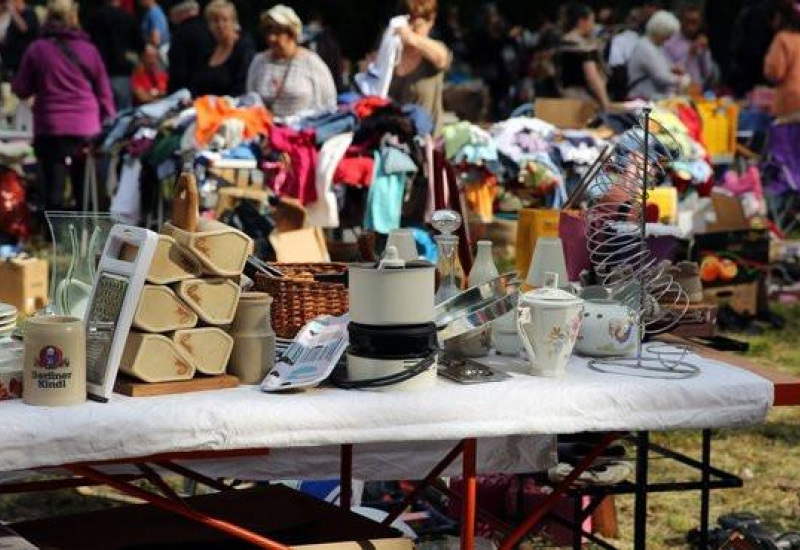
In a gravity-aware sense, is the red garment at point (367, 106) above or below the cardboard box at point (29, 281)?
above

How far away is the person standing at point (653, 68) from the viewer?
1051 centimetres

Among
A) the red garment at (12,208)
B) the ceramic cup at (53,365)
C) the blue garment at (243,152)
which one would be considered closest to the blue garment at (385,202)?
the blue garment at (243,152)

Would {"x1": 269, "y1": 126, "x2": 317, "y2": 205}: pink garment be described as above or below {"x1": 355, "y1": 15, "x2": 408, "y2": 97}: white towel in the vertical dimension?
below

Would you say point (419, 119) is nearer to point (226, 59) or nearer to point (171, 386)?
point (226, 59)

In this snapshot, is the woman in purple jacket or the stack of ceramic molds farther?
the woman in purple jacket

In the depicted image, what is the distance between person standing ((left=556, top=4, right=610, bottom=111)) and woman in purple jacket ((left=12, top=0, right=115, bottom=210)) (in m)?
3.26

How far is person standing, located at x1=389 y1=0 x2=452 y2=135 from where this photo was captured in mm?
7863

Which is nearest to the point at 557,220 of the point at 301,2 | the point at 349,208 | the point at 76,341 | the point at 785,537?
the point at 785,537

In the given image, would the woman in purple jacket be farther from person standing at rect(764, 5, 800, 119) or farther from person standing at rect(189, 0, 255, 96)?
person standing at rect(764, 5, 800, 119)

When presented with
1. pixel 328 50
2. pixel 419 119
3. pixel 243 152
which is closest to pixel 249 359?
pixel 419 119

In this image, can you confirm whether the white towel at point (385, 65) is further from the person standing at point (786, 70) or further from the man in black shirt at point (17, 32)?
the man in black shirt at point (17, 32)

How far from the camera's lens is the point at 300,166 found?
7.16 m

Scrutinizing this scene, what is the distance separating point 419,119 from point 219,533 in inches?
175

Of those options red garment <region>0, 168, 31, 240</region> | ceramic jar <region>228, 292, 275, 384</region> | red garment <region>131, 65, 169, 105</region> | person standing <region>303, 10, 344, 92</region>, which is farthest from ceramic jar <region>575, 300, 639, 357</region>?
red garment <region>131, 65, 169, 105</region>
